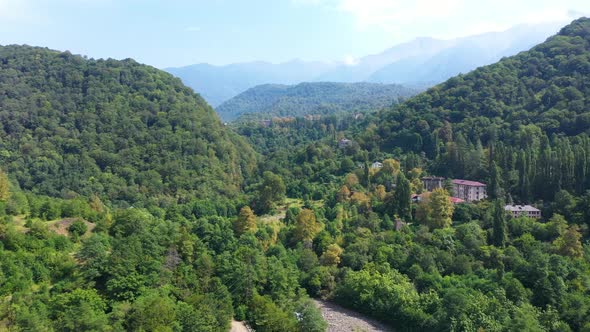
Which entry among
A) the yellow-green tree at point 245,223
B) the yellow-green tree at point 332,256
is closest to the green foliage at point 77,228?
the yellow-green tree at point 245,223

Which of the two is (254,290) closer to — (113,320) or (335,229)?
(113,320)

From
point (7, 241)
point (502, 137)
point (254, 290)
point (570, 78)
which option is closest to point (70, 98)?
point (7, 241)

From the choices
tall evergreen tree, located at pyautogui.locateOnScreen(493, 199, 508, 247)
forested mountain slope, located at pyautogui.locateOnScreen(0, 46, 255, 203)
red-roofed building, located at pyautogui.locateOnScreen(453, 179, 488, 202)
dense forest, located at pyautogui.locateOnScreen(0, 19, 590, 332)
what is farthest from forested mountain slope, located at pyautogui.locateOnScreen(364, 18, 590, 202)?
forested mountain slope, located at pyautogui.locateOnScreen(0, 46, 255, 203)

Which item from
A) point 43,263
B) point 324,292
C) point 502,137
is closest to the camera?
point 43,263

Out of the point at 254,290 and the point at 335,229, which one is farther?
the point at 335,229

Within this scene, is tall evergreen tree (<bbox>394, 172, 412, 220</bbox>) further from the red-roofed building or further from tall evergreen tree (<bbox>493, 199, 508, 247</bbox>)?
tall evergreen tree (<bbox>493, 199, 508, 247</bbox>)

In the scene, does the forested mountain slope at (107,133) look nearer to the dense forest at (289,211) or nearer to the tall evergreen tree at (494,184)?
the dense forest at (289,211)

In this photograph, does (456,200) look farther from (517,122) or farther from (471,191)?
(517,122)

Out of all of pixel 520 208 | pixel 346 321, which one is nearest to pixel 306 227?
pixel 346 321
